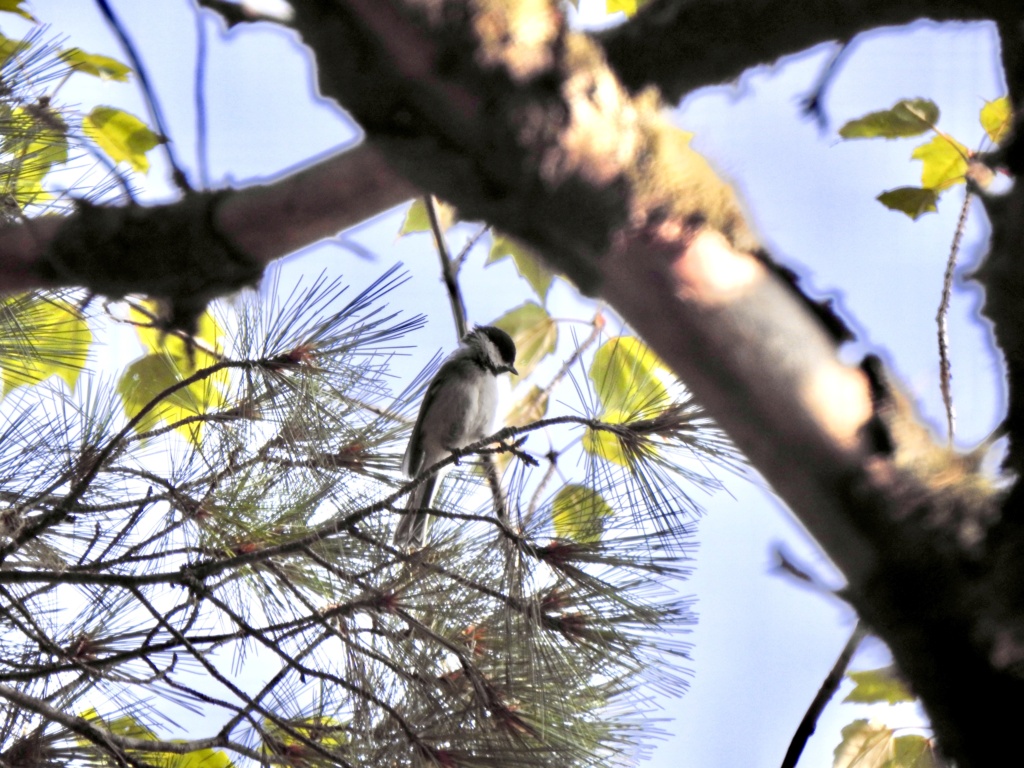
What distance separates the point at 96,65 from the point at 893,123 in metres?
1.28

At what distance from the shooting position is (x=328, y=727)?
1554 millimetres

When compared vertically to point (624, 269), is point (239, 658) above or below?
above

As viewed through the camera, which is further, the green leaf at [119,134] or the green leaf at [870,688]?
the green leaf at [119,134]

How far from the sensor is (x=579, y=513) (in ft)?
4.86

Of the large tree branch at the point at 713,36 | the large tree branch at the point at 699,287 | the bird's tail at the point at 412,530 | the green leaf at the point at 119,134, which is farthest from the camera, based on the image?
the bird's tail at the point at 412,530

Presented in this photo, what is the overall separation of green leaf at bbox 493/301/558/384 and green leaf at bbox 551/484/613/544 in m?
0.47

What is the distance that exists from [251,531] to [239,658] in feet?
0.88

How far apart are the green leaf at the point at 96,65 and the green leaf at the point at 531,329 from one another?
847 millimetres

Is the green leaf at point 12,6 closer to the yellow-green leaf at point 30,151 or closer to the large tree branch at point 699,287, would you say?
the yellow-green leaf at point 30,151

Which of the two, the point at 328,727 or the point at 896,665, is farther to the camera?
the point at 328,727

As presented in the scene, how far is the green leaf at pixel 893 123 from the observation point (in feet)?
3.49

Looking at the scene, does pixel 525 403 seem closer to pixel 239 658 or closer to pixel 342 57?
pixel 239 658

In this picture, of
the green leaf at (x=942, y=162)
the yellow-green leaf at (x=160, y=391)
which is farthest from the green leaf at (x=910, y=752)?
the yellow-green leaf at (x=160, y=391)

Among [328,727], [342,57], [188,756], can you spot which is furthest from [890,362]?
[188,756]
